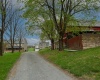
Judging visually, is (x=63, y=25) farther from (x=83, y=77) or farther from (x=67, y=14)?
(x=83, y=77)

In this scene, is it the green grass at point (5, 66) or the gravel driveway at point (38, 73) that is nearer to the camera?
the gravel driveway at point (38, 73)

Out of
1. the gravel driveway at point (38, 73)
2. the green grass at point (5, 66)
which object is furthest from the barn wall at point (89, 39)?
the gravel driveway at point (38, 73)

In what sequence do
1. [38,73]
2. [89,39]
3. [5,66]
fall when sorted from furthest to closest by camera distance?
[89,39] < [5,66] < [38,73]

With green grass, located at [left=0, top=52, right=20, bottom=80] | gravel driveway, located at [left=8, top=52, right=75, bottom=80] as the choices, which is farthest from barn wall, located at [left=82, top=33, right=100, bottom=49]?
gravel driveway, located at [left=8, top=52, right=75, bottom=80]

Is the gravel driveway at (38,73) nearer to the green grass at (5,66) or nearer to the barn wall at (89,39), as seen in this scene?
the green grass at (5,66)

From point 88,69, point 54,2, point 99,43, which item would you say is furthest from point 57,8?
point 88,69

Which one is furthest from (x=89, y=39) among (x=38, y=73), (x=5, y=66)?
(x=38, y=73)

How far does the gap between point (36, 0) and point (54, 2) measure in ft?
10.1

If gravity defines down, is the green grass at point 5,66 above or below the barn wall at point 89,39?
below

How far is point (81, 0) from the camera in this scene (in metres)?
39.2

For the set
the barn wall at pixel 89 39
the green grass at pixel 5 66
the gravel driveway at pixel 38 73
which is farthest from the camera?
the barn wall at pixel 89 39

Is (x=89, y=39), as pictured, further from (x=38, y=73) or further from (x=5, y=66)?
(x=38, y=73)

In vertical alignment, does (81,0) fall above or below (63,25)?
above

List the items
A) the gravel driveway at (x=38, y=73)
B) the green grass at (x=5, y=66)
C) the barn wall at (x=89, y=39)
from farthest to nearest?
the barn wall at (x=89, y=39), the green grass at (x=5, y=66), the gravel driveway at (x=38, y=73)
